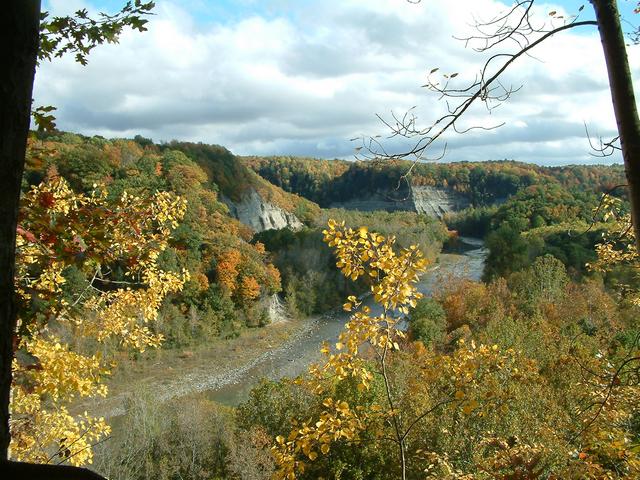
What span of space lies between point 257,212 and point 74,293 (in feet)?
196

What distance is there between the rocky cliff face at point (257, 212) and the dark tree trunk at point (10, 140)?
59.3 meters

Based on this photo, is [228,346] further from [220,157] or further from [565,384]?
[220,157]

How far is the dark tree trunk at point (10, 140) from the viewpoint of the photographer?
1488mm

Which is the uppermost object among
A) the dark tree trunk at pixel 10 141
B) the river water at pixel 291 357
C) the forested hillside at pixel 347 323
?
the dark tree trunk at pixel 10 141

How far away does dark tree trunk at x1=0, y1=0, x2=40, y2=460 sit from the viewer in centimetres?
149

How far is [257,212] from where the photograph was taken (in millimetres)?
64188

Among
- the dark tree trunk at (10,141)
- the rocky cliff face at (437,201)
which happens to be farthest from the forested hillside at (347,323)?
the rocky cliff face at (437,201)

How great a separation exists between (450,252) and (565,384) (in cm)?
5452

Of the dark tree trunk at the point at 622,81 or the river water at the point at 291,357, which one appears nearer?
the dark tree trunk at the point at 622,81

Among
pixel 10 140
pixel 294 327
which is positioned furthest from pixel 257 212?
pixel 10 140

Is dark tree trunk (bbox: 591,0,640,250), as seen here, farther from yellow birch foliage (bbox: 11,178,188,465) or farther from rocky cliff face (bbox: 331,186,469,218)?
rocky cliff face (bbox: 331,186,469,218)

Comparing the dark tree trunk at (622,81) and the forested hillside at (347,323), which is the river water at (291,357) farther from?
the dark tree trunk at (622,81)

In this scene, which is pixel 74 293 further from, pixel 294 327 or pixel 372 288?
pixel 294 327

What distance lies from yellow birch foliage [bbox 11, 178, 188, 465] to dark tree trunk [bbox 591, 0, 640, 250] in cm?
243
